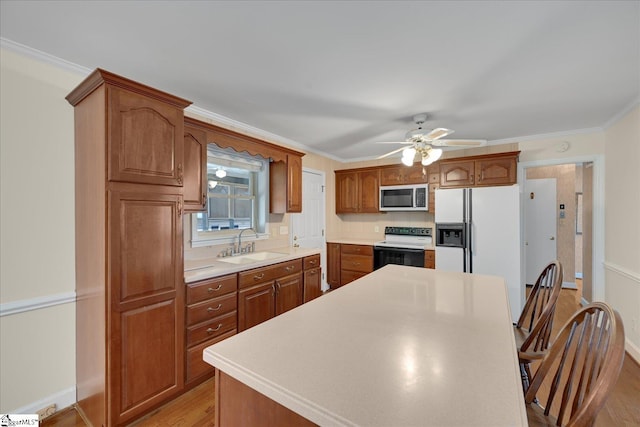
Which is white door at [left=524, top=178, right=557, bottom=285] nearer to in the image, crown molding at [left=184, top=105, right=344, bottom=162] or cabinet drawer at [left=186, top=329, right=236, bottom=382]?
crown molding at [left=184, top=105, right=344, bottom=162]

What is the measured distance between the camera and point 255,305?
2.62 metres

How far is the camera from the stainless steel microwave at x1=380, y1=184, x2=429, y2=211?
4246 millimetres

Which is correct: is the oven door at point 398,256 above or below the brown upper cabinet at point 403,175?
below

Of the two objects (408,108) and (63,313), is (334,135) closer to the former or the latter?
(408,108)

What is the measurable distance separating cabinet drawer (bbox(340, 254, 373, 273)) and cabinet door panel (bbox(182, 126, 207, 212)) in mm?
2741

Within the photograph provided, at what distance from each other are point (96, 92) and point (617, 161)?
482 centimetres

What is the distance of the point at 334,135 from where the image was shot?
3721mm

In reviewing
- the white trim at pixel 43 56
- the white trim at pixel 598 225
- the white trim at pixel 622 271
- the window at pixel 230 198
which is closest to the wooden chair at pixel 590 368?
the white trim at pixel 622 271

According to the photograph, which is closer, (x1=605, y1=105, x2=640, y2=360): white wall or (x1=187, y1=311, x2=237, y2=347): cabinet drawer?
(x1=187, y1=311, x2=237, y2=347): cabinet drawer

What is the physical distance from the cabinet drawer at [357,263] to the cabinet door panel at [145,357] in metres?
3.02

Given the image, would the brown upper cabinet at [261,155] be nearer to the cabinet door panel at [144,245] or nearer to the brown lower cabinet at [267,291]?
the cabinet door panel at [144,245]

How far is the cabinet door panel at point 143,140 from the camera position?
164 centimetres

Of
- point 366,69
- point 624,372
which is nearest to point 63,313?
point 366,69

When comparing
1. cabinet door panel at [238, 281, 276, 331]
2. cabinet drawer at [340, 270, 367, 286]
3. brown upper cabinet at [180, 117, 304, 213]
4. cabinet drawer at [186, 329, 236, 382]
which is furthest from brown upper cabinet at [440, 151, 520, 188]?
cabinet drawer at [186, 329, 236, 382]
